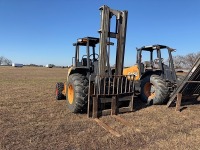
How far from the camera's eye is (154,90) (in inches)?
A: 359

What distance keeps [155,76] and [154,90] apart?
0.57m

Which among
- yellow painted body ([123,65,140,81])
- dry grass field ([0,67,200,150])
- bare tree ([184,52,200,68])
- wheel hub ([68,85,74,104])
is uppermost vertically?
bare tree ([184,52,200,68])

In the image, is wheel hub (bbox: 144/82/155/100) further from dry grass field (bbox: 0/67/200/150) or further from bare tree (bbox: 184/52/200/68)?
bare tree (bbox: 184/52/200/68)

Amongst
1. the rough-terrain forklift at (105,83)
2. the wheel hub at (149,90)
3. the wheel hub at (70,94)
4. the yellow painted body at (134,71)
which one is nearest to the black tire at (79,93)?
the rough-terrain forklift at (105,83)

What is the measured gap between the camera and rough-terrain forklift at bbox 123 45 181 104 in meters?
8.61

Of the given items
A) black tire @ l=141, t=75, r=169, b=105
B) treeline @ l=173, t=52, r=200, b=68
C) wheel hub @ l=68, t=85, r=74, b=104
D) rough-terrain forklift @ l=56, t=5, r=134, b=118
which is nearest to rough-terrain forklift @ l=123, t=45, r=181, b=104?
black tire @ l=141, t=75, r=169, b=105

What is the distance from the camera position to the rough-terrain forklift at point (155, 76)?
861 cm

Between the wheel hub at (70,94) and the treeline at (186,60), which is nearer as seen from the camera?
the wheel hub at (70,94)

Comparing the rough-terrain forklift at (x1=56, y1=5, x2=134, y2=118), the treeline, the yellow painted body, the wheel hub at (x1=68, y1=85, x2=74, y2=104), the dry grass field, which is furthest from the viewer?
the treeline

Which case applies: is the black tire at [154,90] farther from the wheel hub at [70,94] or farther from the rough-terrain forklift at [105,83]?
the wheel hub at [70,94]

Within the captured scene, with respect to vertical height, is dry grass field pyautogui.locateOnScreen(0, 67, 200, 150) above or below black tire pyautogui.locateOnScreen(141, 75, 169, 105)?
below

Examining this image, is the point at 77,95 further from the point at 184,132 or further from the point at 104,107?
the point at 184,132

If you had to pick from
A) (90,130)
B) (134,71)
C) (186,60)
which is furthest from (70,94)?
(186,60)

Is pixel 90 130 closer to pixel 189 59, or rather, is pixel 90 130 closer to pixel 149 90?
pixel 149 90
